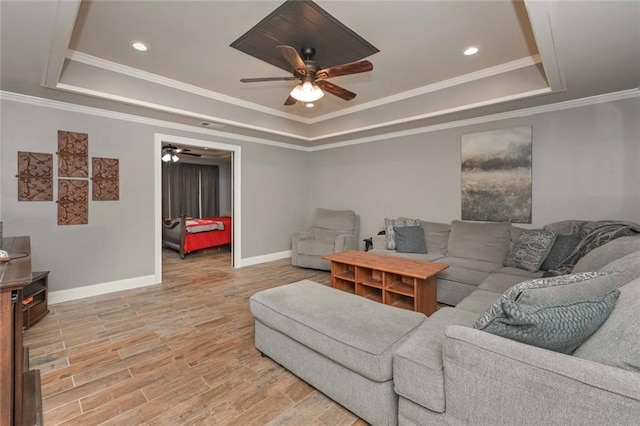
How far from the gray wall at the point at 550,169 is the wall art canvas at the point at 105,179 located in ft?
13.0

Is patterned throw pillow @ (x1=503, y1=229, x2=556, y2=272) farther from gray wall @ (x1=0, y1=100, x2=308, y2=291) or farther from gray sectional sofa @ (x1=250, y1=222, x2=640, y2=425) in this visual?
gray wall @ (x1=0, y1=100, x2=308, y2=291)

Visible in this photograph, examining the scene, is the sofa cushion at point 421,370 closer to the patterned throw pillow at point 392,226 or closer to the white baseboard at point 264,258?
the patterned throw pillow at point 392,226

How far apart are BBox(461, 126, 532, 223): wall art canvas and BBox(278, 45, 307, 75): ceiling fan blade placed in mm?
2863

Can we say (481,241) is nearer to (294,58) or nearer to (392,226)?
(392,226)

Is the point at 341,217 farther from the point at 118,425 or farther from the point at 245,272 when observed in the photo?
the point at 118,425

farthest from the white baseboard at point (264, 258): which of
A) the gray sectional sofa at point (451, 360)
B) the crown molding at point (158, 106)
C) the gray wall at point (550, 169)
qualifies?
the gray sectional sofa at point (451, 360)

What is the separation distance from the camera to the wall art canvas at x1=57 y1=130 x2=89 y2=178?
349 cm

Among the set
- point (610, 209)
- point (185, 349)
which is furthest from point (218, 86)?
point (610, 209)

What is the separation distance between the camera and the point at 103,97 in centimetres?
324

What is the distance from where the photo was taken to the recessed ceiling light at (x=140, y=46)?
111 inches

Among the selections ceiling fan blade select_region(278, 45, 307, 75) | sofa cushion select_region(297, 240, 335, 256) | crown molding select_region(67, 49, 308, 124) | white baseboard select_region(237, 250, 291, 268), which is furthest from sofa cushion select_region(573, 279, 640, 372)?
white baseboard select_region(237, 250, 291, 268)

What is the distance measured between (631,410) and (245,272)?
4.60m

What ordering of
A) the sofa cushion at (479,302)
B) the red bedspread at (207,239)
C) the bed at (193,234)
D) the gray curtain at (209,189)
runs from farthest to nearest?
the gray curtain at (209,189) < the red bedspread at (207,239) < the bed at (193,234) < the sofa cushion at (479,302)

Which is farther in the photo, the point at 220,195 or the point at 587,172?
the point at 220,195
